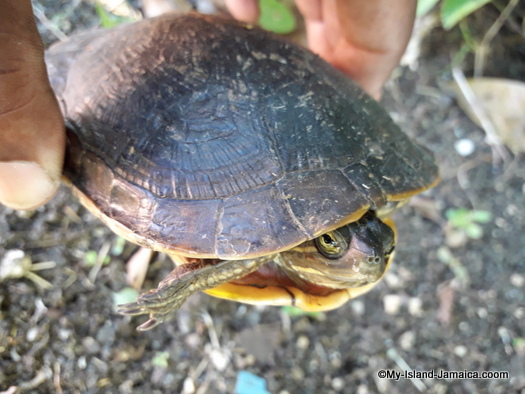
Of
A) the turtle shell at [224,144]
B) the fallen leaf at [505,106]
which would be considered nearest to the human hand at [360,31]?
the turtle shell at [224,144]

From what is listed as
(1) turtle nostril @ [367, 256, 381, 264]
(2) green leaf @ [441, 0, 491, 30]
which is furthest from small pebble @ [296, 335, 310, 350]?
(2) green leaf @ [441, 0, 491, 30]

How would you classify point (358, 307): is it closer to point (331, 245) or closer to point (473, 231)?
point (473, 231)

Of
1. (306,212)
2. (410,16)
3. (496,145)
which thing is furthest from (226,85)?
(496,145)

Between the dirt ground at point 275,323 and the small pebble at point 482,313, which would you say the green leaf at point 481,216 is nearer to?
the dirt ground at point 275,323

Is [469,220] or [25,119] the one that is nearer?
[25,119]

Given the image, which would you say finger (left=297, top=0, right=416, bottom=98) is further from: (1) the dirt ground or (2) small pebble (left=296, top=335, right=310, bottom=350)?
(2) small pebble (left=296, top=335, right=310, bottom=350)

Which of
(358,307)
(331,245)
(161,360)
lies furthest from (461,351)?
(161,360)

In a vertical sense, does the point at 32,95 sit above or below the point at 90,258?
above

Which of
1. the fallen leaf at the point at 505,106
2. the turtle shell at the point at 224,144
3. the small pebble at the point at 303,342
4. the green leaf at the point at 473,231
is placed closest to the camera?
the turtle shell at the point at 224,144
